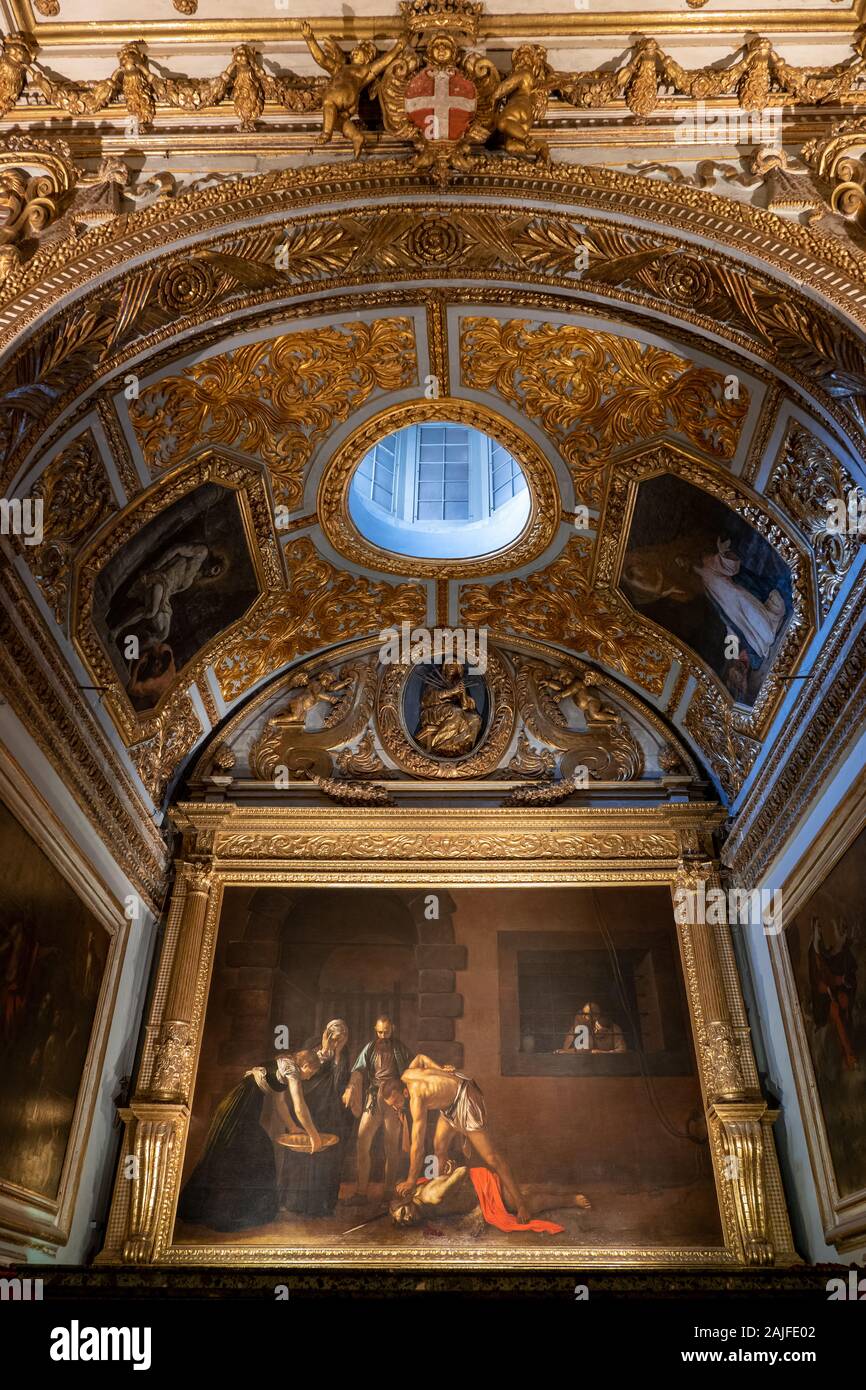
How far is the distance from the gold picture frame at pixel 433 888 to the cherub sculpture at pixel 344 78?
6.71 metres

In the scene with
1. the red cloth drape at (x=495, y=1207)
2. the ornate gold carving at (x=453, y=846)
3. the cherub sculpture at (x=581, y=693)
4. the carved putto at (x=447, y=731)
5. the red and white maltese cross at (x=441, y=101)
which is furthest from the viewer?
the cherub sculpture at (x=581, y=693)

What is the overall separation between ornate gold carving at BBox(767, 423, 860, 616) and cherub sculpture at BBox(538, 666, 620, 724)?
161 inches

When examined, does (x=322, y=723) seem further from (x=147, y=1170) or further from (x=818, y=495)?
(x=818, y=495)

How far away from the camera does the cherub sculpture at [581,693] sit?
12617 millimetres

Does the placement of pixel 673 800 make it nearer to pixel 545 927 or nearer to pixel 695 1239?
pixel 545 927

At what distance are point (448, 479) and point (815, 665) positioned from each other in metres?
6.27

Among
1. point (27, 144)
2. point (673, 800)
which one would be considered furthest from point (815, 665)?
point (27, 144)

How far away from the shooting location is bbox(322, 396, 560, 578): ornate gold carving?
10.5m

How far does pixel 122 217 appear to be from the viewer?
25.9 feet

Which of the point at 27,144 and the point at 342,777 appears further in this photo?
the point at 342,777

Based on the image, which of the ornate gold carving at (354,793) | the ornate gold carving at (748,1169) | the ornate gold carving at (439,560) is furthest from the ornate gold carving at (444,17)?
the ornate gold carving at (748,1169)

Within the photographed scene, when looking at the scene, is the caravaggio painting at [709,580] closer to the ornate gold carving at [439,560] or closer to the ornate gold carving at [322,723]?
the ornate gold carving at [439,560]

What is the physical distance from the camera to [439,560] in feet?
39.1

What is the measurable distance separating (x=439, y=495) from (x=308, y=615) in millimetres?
2498
